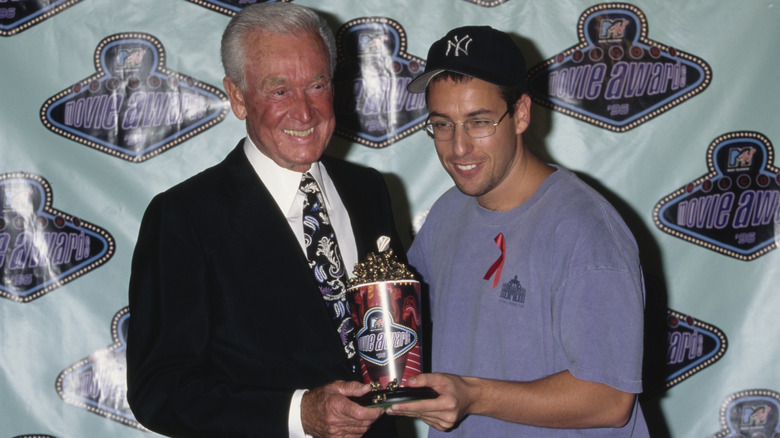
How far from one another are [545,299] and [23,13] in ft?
7.46

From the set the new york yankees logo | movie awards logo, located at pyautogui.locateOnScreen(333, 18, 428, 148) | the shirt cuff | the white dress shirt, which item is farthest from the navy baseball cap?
movie awards logo, located at pyautogui.locateOnScreen(333, 18, 428, 148)

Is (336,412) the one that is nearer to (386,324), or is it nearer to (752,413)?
(386,324)

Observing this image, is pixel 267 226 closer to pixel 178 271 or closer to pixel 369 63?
pixel 178 271

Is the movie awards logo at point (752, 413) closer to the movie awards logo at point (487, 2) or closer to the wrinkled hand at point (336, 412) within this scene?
the movie awards logo at point (487, 2)

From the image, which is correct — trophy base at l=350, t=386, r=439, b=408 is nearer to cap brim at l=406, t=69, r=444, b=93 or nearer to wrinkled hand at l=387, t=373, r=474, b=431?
wrinkled hand at l=387, t=373, r=474, b=431

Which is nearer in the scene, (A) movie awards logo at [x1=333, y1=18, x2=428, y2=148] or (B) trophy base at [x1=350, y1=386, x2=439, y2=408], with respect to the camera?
(B) trophy base at [x1=350, y1=386, x2=439, y2=408]

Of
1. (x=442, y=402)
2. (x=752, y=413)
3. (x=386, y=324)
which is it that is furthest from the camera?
(x=752, y=413)

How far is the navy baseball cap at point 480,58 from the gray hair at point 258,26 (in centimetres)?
36

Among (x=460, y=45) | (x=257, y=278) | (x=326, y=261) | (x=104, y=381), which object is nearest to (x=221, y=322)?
(x=257, y=278)

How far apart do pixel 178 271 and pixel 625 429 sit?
45.1 inches

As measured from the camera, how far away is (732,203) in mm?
3088

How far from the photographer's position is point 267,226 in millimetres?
1938

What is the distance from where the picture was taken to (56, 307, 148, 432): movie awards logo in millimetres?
2918

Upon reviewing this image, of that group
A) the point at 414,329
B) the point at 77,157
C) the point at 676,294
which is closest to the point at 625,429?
the point at 414,329
